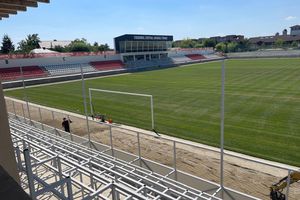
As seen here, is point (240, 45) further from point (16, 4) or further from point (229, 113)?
point (16, 4)

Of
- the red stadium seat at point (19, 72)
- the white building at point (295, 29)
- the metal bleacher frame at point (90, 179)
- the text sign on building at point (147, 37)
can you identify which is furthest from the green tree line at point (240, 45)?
the metal bleacher frame at point (90, 179)

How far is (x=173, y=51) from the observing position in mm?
77812

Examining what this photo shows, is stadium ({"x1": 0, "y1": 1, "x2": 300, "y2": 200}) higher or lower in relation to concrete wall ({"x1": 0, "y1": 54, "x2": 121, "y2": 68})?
lower

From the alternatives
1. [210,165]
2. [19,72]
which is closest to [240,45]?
[19,72]

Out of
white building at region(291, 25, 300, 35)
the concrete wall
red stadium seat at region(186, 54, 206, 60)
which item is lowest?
red stadium seat at region(186, 54, 206, 60)

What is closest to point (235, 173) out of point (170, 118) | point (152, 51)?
point (170, 118)

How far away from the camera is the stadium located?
17.7ft

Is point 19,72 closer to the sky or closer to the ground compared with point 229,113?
closer to the sky

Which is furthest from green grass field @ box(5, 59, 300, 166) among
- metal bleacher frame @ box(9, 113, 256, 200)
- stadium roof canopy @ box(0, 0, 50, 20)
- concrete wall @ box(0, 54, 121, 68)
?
concrete wall @ box(0, 54, 121, 68)

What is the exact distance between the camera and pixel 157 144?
1262cm

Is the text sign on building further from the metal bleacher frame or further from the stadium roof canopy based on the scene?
the stadium roof canopy

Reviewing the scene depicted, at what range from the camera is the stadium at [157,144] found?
5.41 m

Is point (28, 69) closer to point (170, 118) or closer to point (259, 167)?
point (170, 118)

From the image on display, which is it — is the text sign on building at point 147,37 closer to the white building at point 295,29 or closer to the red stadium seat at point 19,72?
the red stadium seat at point 19,72
